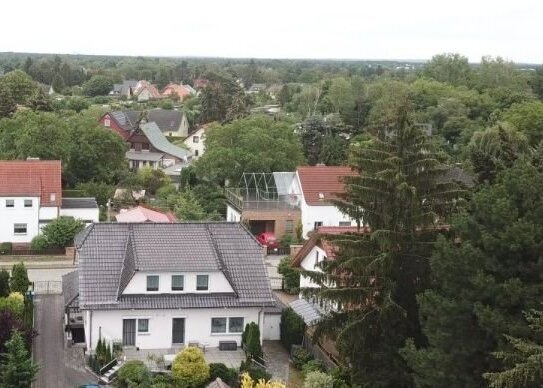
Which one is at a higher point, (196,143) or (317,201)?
(317,201)

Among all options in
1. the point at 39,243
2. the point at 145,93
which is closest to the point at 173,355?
the point at 39,243

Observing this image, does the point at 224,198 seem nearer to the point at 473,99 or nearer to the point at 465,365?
the point at 465,365

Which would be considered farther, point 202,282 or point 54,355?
point 202,282

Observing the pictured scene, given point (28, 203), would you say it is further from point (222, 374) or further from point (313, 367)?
point (313, 367)

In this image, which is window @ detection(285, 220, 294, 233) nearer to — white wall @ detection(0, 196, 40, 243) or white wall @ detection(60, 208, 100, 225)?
white wall @ detection(60, 208, 100, 225)

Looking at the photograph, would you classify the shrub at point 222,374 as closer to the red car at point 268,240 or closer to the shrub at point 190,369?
the shrub at point 190,369

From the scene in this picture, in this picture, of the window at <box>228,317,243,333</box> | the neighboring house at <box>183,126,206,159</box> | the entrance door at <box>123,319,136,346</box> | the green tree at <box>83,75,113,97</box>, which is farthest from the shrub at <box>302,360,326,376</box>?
the green tree at <box>83,75,113,97</box>
